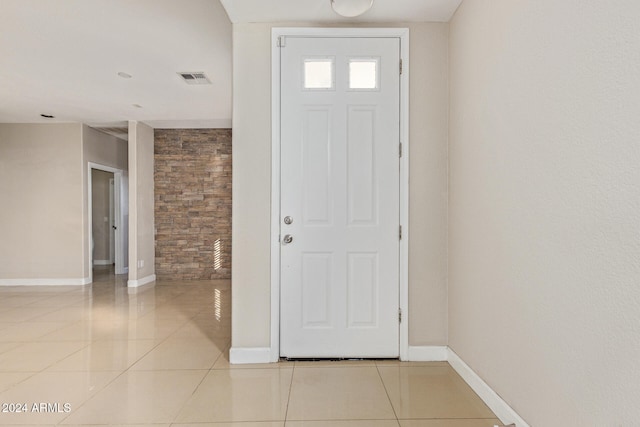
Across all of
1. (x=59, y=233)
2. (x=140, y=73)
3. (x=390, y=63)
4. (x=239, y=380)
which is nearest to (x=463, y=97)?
(x=390, y=63)

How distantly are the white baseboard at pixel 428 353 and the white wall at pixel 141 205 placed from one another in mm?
5101

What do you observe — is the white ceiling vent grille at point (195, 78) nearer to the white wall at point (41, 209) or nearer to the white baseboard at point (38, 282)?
the white wall at point (41, 209)

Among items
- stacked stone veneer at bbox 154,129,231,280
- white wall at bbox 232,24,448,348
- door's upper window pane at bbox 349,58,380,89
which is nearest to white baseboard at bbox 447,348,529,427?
white wall at bbox 232,24,448,348

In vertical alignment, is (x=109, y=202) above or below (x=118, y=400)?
above

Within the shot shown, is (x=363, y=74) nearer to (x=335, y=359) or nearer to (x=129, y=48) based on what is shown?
(x=335, y=359)

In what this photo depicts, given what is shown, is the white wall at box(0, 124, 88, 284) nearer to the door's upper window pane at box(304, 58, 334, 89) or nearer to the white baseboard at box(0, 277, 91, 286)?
the white baseboard at box(0, 277, 91, 286)

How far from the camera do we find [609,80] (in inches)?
51.8

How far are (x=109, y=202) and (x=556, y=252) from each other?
32.7 ft

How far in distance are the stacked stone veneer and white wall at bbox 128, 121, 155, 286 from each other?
18cm

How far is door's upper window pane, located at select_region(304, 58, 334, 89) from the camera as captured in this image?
296cm

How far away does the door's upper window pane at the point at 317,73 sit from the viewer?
296 cm

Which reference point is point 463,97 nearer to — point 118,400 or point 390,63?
point 390,63

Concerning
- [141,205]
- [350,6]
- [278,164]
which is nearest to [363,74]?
[350,6]

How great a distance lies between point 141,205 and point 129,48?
350 centimetres
